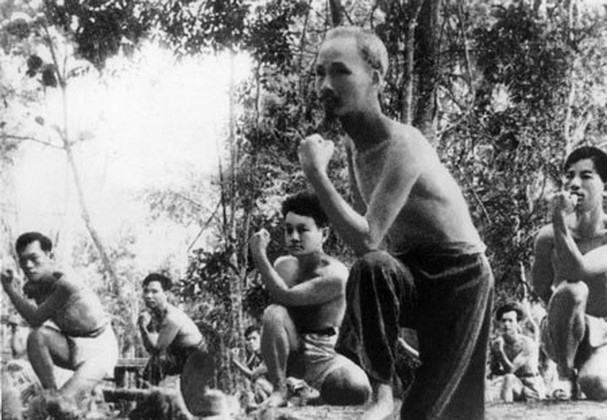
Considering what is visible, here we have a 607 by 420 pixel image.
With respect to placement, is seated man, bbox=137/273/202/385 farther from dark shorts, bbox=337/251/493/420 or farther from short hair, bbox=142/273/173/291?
dark shorts, bbox=337/251/493/420

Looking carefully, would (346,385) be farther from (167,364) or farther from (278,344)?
(167,364)

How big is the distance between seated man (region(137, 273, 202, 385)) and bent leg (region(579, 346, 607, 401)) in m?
1.35

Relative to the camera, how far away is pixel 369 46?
3598mm

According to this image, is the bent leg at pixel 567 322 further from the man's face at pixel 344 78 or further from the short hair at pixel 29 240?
the short hair at pixel 29 240

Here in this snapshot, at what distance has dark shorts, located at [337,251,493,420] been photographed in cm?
332

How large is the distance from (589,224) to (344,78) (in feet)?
3.40

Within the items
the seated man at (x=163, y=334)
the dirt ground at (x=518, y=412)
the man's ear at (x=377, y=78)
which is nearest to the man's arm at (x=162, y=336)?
the seated man at (x=163, y=334)

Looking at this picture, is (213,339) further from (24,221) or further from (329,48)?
(329,48)

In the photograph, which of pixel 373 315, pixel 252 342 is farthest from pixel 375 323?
pixel 252 342

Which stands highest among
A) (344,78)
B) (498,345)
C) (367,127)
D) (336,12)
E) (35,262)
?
(336,12)

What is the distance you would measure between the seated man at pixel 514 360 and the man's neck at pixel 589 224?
0.35 m

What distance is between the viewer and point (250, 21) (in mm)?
4059

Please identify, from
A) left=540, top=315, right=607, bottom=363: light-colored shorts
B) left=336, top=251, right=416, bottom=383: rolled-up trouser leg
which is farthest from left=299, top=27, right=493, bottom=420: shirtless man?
left=540, top=315, right=607, bottom=363: light-colored shorts

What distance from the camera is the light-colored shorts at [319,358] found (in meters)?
3.70
